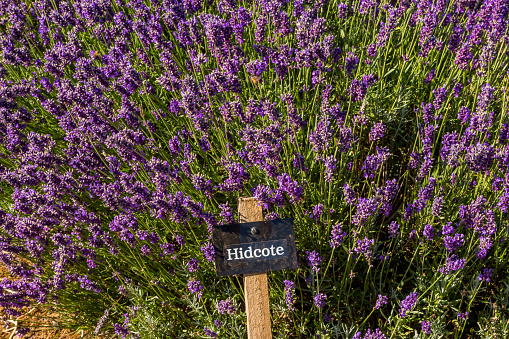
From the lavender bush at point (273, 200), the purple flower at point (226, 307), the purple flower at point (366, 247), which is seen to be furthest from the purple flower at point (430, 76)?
the purple flower at point (226, 307)

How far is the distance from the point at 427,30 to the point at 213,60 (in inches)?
77.3

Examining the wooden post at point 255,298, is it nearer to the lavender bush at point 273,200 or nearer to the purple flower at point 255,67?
the lavender bush at point 273,200

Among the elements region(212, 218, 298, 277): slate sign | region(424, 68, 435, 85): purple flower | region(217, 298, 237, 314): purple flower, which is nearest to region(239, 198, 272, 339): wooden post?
region(212, 218, 298, 277): slate sign

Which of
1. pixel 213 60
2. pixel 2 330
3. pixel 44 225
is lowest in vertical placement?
pixel 2 330

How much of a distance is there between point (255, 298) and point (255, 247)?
0.28 metres

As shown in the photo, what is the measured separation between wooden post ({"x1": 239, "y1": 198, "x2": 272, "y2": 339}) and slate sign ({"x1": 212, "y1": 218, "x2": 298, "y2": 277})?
67 mm

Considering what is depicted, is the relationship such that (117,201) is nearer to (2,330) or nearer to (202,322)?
(202,322)

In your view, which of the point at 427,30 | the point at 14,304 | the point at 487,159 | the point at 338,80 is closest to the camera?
the point at 487,159

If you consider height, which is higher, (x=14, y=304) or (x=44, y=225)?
(x=44, y=225)

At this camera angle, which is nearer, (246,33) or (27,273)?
(27,273)

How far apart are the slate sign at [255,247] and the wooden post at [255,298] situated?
7cm

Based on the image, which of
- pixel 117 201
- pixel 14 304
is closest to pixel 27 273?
pixel 14 304

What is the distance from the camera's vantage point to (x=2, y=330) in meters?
3.16

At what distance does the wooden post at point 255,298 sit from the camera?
198cm
